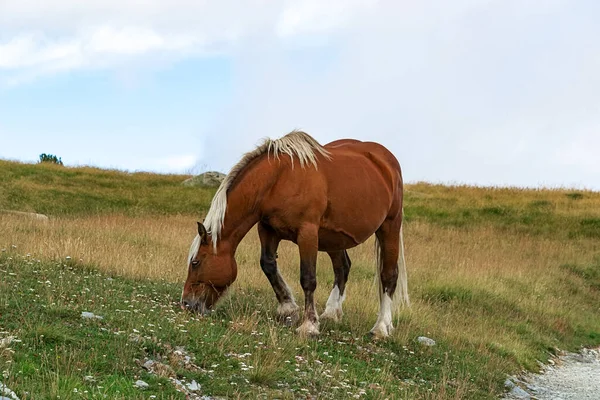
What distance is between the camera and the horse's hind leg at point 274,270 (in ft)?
28.1

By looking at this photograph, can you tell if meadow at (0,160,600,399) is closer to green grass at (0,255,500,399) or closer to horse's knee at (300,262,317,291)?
green grass at (0,255,500,399)

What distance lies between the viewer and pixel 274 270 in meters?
8.58

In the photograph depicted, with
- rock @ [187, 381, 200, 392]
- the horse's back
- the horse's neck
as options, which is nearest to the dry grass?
the horse's back

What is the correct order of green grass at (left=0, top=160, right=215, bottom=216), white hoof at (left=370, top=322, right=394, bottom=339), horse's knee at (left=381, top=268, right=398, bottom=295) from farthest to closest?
green grass at (left=0, top=160, right=215, bottom=216)
horse's knee at (left=381, top=268, right=398, bottom=295)
white hoof at (left=370, top=322, right=394, bottom=339)

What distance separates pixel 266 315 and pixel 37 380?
401 cm

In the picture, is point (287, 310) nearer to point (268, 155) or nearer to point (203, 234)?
point (203, 234)

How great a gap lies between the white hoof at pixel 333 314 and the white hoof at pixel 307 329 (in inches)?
53.8

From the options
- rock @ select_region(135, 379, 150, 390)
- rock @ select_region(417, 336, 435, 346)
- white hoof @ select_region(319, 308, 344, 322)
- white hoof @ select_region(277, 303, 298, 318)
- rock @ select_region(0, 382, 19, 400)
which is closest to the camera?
rock @ select_region(0, 382, 19, 400)

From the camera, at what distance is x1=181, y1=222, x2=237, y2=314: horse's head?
8109mm

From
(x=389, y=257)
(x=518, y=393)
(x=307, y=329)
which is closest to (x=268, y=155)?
(x=307, y=329)

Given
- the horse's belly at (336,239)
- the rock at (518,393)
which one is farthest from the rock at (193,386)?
the rock at (518,393)

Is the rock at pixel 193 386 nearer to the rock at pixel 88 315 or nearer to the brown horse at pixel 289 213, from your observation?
the rock at pixel 88 315

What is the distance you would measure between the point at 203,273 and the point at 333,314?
2.41 meters

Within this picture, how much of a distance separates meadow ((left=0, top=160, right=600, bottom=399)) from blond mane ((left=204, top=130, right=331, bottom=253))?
3.61 ft
